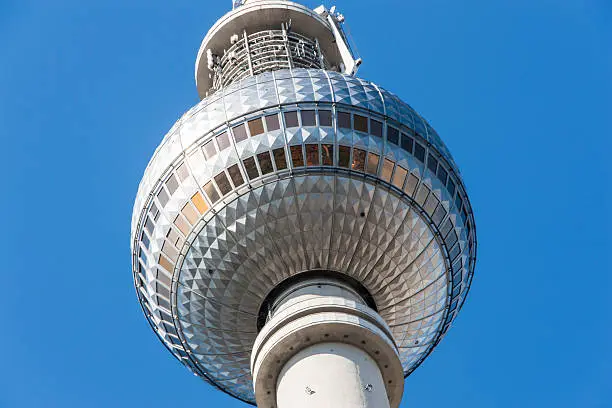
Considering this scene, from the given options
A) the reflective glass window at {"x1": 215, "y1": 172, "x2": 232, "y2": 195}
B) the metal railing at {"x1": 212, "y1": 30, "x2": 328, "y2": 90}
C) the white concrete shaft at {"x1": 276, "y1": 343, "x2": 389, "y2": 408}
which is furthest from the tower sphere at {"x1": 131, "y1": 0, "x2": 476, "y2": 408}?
the metal railing at {"x1": 212, "y1": 30, "x2": 328, "y2": 90}

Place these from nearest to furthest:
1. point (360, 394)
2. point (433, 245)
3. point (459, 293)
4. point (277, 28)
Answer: point (360, 394) → point (433, 245) → point (459, 293) → point (277, 28)

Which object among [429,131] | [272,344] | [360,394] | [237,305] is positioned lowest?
[360,394]

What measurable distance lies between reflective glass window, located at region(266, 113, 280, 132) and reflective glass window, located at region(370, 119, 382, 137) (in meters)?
3.42

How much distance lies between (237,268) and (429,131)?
9.28m

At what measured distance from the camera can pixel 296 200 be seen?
30.8 m

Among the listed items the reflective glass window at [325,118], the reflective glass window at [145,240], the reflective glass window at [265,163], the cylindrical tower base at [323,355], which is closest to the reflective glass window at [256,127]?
the reflective glass window at [265,163]

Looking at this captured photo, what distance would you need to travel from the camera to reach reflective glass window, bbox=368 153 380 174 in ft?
104

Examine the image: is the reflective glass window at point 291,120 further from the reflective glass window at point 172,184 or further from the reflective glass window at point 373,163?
the reflective glass window at point 172,184

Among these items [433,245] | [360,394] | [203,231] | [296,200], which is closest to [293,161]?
[296,200]

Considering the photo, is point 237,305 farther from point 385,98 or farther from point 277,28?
point 277,28

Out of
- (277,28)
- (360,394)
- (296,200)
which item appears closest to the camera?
(360,394)

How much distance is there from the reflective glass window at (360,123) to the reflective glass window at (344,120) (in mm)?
234

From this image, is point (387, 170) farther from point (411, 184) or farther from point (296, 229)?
point (296, 229)

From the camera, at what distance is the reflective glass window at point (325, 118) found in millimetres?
31859
